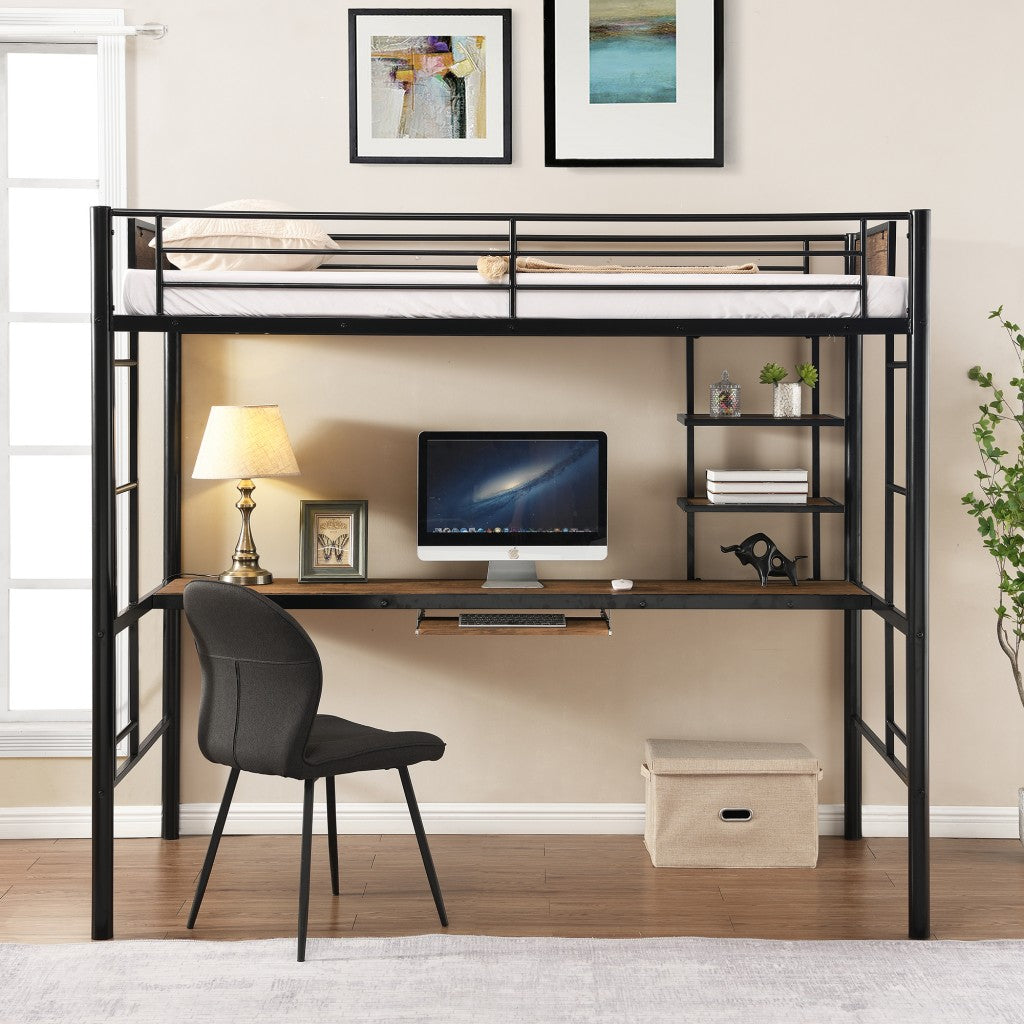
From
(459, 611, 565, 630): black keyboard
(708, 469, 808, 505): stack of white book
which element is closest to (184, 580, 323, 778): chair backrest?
(459, 611, 565, 630): black keyboard

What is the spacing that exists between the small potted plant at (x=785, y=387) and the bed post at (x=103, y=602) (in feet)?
6.06

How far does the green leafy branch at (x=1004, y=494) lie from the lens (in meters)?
3.34

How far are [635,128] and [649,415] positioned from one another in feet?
2.92

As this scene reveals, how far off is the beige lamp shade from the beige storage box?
1429 millimetres

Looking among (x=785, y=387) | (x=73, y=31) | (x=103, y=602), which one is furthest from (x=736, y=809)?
(x=73, y=31)

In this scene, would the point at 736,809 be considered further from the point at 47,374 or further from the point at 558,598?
the point at 47,374

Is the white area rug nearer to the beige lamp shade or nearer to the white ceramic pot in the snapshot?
the beige lamp shade

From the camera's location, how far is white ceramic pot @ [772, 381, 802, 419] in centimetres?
337

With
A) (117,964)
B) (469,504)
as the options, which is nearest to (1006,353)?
(469,504)

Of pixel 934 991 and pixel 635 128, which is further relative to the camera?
pixel 635 128

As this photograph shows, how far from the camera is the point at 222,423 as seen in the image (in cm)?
326

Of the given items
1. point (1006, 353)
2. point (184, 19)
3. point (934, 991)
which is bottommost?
point (934, 991)

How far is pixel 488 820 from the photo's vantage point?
3.62m

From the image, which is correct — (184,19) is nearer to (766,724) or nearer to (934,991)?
(766,724)
